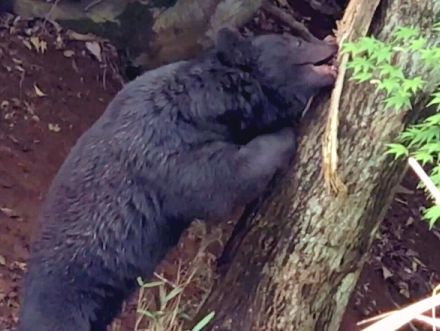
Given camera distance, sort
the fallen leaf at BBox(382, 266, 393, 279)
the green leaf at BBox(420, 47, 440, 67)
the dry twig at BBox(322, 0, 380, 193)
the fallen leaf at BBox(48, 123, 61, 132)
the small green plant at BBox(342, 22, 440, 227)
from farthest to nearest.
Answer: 1. the fallen leaf at BBox(382, 266, 393, 279)
2. the fallen leaf at BBox(48, 123, 61, 132)
3. the dry twig at BBox(322, 0, 380, 193)
4. the small green plant at BBox(342, 22, 440, 227)
5. the green leaf at BBox(420, 47, 440, 67)

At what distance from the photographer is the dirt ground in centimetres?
623

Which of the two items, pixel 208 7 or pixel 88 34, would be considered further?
pixel 88 34

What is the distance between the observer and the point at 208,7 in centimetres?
689

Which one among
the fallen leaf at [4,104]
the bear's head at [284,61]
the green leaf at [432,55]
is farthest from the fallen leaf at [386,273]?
the green leaf at [432,55]

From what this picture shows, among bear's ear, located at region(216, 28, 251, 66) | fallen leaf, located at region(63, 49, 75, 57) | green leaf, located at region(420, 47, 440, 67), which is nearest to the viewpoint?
green leaf, located at region(420, 47, 440, 67)

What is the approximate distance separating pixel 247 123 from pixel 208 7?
254 cm

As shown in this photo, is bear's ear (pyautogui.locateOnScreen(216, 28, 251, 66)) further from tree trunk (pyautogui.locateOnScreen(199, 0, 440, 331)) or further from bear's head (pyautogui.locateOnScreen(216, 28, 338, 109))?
tree trunk (pyautogui.locateOnScreen(199, 0, 440, 331))

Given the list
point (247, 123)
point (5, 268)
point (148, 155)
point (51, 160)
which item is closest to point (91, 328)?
point (148, 155)

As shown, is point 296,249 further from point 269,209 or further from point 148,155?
point 148,155

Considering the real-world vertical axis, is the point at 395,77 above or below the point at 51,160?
above

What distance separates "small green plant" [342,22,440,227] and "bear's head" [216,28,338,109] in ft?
Result: 0.62

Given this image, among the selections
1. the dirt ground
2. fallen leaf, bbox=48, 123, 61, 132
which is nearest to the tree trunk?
the dirt ground

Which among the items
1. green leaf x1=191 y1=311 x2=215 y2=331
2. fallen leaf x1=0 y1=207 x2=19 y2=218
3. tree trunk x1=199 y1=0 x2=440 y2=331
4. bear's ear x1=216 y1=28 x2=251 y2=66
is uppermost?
bear's ear x1=216 y1=28 x2=251 y2=66

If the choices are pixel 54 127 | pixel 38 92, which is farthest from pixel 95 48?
pixel 54 127
